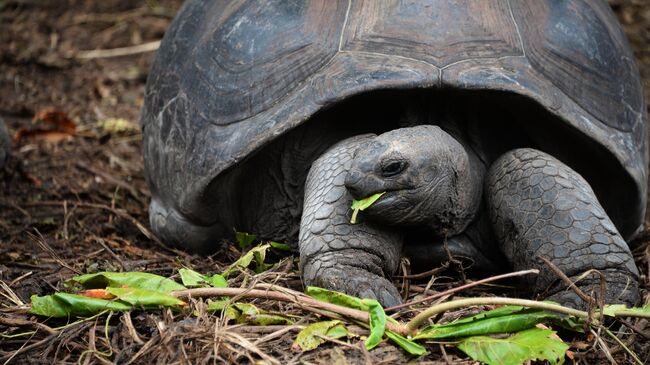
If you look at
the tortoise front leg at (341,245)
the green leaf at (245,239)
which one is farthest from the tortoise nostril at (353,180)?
the green leaf at (245,239)

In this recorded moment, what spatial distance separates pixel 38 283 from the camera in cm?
366

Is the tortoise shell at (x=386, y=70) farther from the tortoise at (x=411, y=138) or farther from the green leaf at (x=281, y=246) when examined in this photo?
the green leaf at (x=281, y=246)

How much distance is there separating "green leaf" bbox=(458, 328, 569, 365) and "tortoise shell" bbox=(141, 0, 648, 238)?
98 cm

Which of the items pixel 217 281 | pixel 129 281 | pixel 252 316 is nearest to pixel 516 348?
pixel 252 316

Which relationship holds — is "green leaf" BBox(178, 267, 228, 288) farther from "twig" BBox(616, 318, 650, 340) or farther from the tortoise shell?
"twig" BBox(616, 318, 650, 340)

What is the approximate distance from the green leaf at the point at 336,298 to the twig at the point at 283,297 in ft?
0.11

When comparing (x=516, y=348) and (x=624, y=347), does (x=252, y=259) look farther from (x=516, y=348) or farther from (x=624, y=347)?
(x=624, y=347)

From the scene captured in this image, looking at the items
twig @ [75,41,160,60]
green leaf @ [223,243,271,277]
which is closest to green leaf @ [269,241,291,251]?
green leaf @ [223,243,271,277]

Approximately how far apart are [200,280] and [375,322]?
73 centimetres

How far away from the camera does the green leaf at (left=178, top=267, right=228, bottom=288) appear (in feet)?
10.9

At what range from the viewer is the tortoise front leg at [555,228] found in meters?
3.32

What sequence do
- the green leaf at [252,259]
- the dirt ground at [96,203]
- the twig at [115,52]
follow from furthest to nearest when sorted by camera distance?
the twig at [115,52] < the green leaf at [252,259] < the dirt ground at [96,203]

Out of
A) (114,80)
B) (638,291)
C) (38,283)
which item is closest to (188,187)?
(38,283)

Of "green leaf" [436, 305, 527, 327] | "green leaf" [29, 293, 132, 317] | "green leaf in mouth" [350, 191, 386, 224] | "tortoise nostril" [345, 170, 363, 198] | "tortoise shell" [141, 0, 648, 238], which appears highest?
"tortoise shell" [141, 0, 648, 238]
